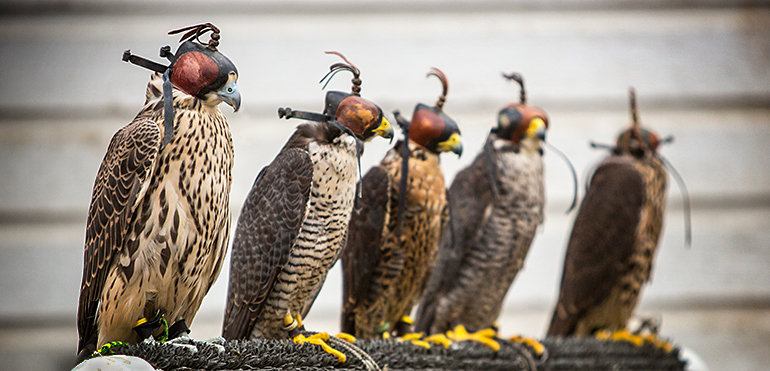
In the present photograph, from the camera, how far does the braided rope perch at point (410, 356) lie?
1.00 metres

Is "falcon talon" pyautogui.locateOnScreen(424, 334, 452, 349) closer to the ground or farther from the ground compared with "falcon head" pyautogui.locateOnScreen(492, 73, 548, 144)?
closer to the ground

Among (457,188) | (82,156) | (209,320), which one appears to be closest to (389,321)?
(457,188)

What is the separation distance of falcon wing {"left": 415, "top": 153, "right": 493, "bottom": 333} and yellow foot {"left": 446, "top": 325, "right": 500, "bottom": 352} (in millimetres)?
109

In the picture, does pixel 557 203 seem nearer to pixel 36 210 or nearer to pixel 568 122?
pixel 568 122

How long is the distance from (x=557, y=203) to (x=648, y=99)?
0.65m

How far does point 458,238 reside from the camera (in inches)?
68.6

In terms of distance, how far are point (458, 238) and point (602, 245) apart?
0.55 meters

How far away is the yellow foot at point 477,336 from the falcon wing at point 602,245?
1.69ft

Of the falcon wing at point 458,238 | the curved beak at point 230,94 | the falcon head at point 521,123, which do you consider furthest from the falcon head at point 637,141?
the curved beak at point 230,94

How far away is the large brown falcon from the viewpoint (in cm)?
171

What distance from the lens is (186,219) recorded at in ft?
3.35

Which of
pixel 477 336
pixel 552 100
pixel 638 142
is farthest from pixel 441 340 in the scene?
pixel 552 100

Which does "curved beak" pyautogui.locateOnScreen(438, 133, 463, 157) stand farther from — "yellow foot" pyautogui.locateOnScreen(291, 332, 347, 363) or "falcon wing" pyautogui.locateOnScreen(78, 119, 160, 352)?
"falcon wing" pyautogui.locateOnScreen(78, 119, 160, 352)

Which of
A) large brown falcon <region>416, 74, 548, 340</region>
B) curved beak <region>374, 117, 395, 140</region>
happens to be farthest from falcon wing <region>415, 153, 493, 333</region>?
curved beak <region>374, 117, 395, 140</region>
